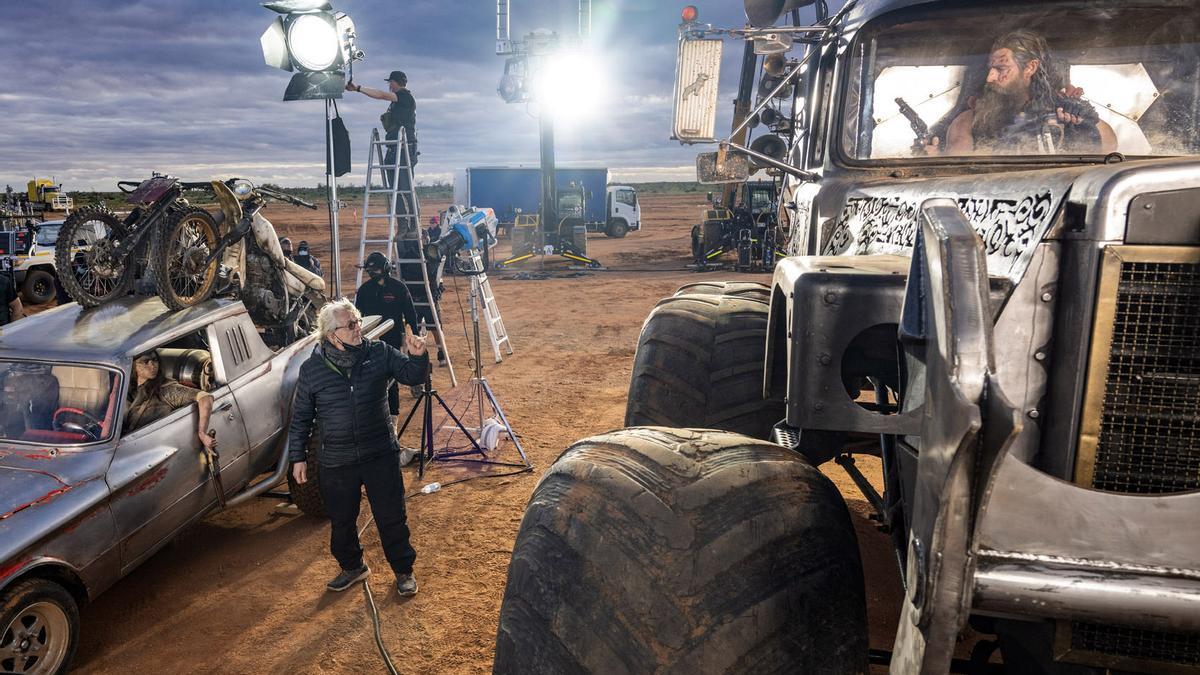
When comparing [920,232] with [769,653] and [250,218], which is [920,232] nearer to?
[769,653]

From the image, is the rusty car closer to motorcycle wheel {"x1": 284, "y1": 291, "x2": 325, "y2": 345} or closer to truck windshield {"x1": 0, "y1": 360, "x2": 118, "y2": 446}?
truck windshield {"x1": 0, "y1": 360, "x2": 118, "y2": 446}

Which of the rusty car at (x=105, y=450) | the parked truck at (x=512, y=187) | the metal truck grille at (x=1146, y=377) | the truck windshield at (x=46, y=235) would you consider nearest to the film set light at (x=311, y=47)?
the rusty car at (x=105, y=450)

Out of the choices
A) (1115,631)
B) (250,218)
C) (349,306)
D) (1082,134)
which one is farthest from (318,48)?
(1115,631)

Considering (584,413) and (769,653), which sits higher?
(769,653)

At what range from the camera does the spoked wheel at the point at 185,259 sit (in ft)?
17.4

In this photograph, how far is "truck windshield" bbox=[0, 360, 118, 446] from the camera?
14.3ft

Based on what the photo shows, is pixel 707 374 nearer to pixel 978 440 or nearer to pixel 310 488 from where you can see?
pixel 978 440

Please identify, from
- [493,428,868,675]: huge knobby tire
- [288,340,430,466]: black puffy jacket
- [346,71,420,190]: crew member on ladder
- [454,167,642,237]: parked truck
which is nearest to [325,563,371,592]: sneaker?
[288,340,430,466]: black puffy jacket

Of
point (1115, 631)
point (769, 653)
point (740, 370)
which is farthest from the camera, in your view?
point (740, 370)

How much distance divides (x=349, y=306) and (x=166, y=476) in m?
1.49

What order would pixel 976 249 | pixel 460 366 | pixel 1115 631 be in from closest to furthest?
1. pixel 976 249
2. pixel 1115 631
3. pixel 460 366

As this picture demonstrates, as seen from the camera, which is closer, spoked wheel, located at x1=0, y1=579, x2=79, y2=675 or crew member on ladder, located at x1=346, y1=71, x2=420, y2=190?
spoked wheel, located at x1=0, y1=579, x2=79, y2=675

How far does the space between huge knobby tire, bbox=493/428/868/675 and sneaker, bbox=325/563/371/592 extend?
11.0ft

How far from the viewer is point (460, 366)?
1147 cm
